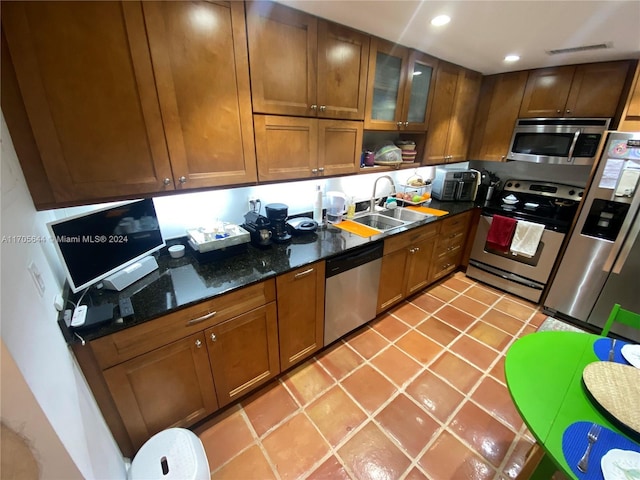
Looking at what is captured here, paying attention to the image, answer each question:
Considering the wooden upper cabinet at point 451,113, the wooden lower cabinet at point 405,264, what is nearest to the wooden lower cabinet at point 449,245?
the wooden lower cabinet at point 405,264

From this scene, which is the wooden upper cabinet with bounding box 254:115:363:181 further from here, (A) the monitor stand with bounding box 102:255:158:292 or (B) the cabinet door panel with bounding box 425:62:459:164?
(B) the cabinet door panel with bounding box 425:62:459:164

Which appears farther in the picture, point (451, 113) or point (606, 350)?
point (451, 113)

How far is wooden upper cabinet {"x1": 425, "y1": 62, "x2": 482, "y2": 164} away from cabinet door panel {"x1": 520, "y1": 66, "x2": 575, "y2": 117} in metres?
0.47

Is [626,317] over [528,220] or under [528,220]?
under

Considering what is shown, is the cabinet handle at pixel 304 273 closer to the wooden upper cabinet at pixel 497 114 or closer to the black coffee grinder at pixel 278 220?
the black coffee grinder at pixel 278 220

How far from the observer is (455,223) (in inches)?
108

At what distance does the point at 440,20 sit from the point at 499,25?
1.30ft

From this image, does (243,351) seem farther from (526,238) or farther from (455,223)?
(526,238)

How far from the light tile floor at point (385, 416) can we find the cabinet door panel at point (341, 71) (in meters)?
1.82

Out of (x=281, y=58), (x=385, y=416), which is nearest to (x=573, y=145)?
(x=281, y=58)

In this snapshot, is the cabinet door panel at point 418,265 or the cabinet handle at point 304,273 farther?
the cabinet door panel at point 418,265

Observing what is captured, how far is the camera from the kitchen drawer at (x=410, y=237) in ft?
6.88

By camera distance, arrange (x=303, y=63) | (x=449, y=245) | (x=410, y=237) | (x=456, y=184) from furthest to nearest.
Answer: (x=456, y=184), (x=449, y=245), (x=410, y=237), (x=303, y=63)

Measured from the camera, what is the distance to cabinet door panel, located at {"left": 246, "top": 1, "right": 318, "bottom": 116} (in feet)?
4.47
